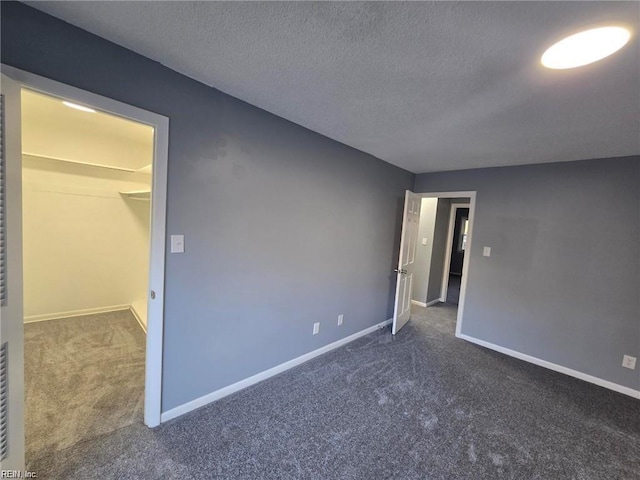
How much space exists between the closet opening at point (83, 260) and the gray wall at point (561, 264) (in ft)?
12.5

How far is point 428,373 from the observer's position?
8.77ft

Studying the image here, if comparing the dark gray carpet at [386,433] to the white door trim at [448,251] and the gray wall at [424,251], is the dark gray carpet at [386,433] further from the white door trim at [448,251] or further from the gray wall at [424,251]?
the white door trim at [448,251]

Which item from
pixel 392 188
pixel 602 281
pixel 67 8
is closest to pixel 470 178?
pixel 392 188

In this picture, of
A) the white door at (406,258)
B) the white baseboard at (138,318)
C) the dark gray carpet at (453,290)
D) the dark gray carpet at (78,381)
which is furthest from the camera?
the dark gray carpet at (453,290)

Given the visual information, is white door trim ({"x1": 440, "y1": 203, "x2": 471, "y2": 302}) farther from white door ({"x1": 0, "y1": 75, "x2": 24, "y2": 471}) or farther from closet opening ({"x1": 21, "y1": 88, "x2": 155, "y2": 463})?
white door ({"x1": 0, "y1": 75, "x2": 24, "y2": 471})

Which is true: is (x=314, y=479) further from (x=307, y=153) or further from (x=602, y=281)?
(x=602, y=281)

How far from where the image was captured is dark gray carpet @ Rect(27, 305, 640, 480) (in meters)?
1.57

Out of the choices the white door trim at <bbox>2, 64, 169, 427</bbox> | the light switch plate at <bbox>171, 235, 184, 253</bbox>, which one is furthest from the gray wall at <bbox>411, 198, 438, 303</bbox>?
the white door trim at <bbox>2, 64, 169, 427</bbox>

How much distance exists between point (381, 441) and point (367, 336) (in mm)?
1668

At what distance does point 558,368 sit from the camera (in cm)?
292

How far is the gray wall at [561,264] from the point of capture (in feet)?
8.54

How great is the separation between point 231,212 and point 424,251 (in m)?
4.05

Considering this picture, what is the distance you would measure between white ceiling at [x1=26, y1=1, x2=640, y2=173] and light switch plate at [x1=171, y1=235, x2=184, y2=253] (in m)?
1.03

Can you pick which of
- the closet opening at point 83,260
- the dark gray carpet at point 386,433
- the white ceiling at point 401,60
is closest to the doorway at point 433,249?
the dark gray carpet at point 386,433
